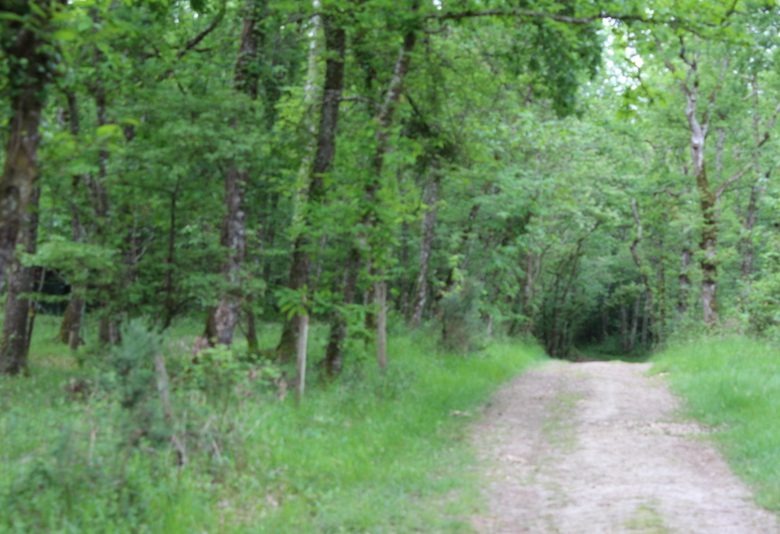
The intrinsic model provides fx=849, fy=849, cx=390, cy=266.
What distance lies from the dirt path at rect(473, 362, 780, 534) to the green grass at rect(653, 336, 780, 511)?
262 mm

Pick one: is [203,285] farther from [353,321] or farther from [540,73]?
[540,73]

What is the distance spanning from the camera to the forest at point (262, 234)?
6496 millimetres

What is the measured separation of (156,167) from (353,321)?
11.8 feet

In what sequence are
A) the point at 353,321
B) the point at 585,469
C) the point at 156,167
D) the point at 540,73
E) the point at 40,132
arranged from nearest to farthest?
1. the point at 40,132
2. the point at 585,469
3. the point at 156,167
4. the point at 353,321
5. the point at 540,73

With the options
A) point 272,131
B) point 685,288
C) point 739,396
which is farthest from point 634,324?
point 272,131

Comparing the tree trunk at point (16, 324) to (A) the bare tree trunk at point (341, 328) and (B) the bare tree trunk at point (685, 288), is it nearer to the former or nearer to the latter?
(A) the bare tree trunk at point (341, 328)

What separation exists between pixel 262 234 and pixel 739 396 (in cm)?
1190

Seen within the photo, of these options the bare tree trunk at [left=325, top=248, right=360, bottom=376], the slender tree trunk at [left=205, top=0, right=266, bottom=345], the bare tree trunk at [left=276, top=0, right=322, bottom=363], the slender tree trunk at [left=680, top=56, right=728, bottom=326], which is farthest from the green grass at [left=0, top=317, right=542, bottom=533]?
the slender tree trunk at [left=680, top=56, right=728, bottom=326]

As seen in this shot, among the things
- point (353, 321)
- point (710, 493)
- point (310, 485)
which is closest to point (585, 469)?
point (710, 493)

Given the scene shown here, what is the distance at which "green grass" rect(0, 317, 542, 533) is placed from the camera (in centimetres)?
628

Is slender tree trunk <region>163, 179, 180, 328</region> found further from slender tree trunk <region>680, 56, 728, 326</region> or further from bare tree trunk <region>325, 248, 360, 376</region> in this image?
slender tree trunk <region>680, 56, 728, 326</region>

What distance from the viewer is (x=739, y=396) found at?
13383 millimetres

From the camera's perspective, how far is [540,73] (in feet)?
43.7

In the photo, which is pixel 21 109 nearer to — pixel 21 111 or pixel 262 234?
pixel 21 111
